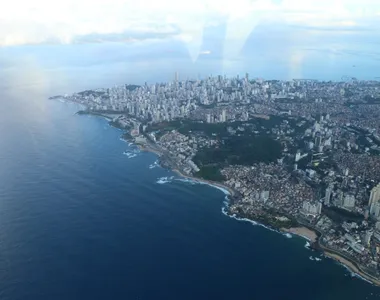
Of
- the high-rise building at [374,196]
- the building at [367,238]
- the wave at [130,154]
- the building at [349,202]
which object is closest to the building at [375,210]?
the high-rise building at [374,196]

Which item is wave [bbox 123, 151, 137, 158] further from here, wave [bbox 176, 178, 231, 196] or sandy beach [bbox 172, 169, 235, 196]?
wave [bbox 176, 178, 231, 196]

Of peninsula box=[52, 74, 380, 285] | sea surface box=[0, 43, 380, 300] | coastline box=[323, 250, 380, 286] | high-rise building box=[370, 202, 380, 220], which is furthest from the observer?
high-rise building box=[370, 202, 380, 220]

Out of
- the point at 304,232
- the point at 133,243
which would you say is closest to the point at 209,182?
the point at 304,232

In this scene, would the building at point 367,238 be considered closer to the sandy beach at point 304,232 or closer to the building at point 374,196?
the sandy beach at point 304,232

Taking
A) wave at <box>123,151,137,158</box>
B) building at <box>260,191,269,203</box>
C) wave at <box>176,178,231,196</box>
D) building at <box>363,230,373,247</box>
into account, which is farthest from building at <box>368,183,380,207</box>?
wave at <box>123,151,137,158</box>

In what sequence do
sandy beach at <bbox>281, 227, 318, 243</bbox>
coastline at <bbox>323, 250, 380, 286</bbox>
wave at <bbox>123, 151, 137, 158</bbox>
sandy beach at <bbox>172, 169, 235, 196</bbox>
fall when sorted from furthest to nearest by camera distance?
wave at <bbox>123, 151, 137, 158</bbox>
sandy beach at <bbox>172, 169, 235, 196</bbox>
sandy beach at <bbox>281, 227, 318, 243</bbox>
coastline at <bbox>323, 250, 380, 286</bbox>

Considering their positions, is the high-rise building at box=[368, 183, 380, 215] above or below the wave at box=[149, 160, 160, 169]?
above

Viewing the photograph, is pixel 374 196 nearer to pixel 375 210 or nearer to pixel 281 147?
pixel 375 210
